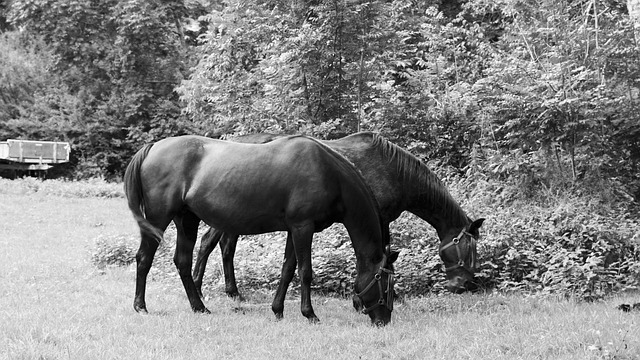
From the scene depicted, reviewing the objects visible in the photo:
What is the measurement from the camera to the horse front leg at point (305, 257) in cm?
623

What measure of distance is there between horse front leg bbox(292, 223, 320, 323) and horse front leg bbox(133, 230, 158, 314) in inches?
61.0

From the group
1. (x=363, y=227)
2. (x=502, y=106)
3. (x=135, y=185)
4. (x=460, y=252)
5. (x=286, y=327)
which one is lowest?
(x=286, y=327)

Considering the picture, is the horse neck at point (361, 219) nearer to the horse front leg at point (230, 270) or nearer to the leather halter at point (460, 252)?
the leather halter at point (460, 252)

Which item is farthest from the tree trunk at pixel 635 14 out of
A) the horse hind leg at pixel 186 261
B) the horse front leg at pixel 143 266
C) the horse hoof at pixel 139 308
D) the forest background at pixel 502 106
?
the horse hoof at pixel 139 308

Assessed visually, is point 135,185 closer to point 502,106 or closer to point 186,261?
point 186,261

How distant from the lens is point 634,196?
9461mm

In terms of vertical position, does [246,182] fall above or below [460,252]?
above

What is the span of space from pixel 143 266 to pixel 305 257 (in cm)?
182

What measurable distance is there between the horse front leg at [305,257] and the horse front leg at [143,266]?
155 centimetres

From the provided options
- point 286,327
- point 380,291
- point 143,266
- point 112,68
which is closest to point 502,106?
point 380,291

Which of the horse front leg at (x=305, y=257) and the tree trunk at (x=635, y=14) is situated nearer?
the horse front leg at (x=305, y=257)

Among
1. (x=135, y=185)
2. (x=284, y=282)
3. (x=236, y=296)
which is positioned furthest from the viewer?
(x=236, y=296)

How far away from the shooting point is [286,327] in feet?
19.5

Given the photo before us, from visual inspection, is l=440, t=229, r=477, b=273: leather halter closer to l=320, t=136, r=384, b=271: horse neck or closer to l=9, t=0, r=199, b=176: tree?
l=320, t=136, r=384, b=271: horse neck
